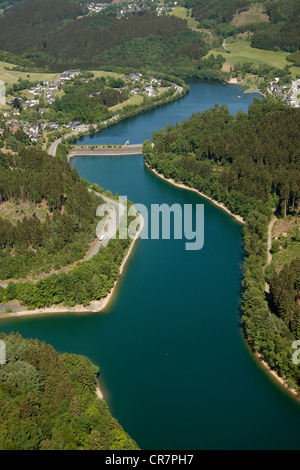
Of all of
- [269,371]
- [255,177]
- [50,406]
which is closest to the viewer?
[50,406]

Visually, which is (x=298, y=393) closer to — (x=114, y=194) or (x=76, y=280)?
(x=76, y=280)

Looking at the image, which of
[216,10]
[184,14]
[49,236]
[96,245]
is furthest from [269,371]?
[184,14]

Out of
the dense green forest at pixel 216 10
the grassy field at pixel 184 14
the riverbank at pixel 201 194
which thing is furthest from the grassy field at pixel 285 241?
the grassy field at pixel 184 14

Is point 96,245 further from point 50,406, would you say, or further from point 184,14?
point 184,14

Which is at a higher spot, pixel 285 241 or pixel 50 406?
pixel 285 241

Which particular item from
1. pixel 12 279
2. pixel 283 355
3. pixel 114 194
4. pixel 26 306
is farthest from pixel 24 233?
pixel 283 355

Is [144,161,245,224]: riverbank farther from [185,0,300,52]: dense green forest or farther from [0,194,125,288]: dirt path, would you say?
[185,0,300,52]: dense green forest
